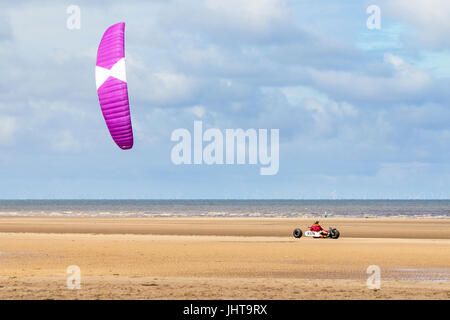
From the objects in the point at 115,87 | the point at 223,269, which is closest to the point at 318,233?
the point at 223,269

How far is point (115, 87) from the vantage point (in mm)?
23734

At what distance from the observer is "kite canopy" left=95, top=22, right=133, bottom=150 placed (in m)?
23.6

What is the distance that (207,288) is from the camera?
52.9 ft

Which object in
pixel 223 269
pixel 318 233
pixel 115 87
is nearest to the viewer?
pixel 223 269

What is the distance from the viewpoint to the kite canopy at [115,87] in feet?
77.6

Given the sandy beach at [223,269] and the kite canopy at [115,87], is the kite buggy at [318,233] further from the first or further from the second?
the kite canopy at [115,87]

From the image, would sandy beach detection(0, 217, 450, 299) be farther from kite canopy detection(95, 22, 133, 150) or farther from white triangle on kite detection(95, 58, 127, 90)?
white triangle on kite detection(95, 58, 127, 90)

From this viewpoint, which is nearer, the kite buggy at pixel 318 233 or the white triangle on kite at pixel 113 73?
the white triangle on kite at pixel 113 73

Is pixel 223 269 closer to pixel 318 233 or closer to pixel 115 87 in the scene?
pixel 115 87

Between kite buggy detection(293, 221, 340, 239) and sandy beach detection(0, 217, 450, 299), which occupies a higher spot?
kite buggy detection(293, 221, 340, 239)

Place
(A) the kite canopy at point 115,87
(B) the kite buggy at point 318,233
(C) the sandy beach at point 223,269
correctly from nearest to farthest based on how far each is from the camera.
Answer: (C) the sandy beach at point 223,269 < (A) the kite canopy at point 115,87 < (B) the kite buggy at point 318,233

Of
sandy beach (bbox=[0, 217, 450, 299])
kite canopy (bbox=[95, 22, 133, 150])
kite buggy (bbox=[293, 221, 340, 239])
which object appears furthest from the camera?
kite buggy (bbox=[293, 221, 340, 239])

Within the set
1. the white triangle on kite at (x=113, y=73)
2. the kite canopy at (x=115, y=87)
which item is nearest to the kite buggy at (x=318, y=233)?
the kite canopy at (x=115, y=87)

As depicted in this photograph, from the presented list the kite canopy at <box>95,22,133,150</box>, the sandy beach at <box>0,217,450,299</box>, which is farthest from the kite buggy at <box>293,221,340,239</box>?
the kite canopy at <box>95,22,133,150</box>
